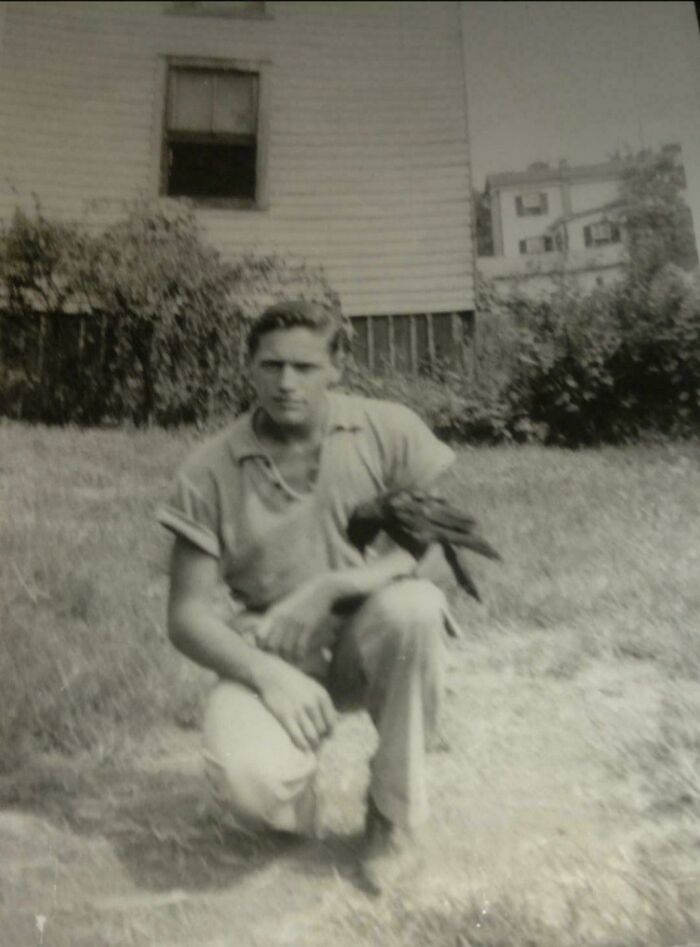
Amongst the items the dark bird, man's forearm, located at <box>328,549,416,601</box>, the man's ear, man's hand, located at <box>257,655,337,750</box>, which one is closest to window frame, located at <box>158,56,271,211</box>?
the man's ear

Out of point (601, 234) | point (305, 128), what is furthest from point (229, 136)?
point (601, 234)

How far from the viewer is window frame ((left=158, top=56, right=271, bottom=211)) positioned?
2.03 metres

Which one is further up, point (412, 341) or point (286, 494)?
point (412, 341)

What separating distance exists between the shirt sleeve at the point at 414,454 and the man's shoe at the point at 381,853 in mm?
573

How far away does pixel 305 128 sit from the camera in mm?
2119

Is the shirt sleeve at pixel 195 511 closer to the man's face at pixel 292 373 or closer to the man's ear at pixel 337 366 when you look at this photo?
the man's face at pixel 292 373

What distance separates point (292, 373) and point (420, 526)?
386mm

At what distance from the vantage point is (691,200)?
2.12 m

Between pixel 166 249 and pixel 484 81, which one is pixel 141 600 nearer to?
pixel 166 249

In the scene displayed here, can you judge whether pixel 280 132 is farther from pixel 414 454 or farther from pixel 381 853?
pixel 381 853

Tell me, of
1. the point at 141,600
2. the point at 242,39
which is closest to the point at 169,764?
the point at 141,600

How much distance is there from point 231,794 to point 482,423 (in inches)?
34.3

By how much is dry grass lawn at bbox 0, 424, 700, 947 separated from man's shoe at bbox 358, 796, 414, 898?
2 centimetres

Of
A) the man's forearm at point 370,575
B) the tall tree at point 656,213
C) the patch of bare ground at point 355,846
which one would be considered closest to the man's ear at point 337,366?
the man's forearm at point 370,575
